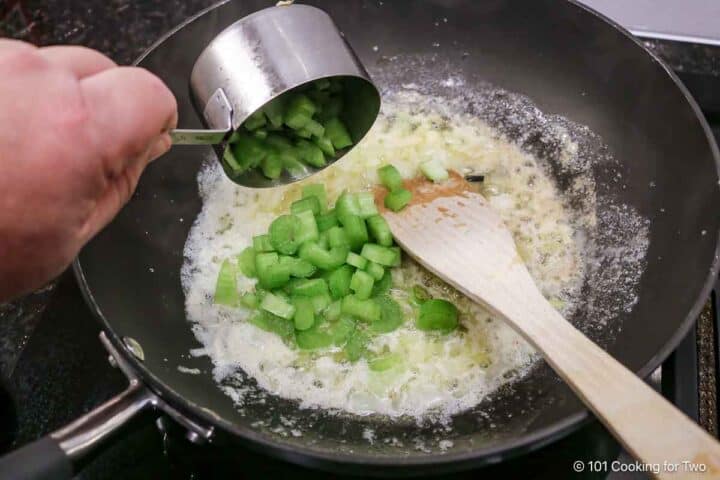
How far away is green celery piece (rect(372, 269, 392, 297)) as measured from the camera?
1082mm

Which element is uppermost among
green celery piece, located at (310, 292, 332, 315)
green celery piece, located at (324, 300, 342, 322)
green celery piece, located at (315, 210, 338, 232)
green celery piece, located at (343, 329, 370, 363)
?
green celery piece, located at (315, 210, 338, 232)

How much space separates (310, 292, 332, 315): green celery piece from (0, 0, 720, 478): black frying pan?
0.16m

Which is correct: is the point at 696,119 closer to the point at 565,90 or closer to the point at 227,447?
the point at 565,90

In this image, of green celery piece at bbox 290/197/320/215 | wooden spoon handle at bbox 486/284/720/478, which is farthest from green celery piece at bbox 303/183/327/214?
wooden spoon handle at bbox 486/284/720/478

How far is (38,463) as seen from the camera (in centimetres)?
68

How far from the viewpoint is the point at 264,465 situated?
0.91 m

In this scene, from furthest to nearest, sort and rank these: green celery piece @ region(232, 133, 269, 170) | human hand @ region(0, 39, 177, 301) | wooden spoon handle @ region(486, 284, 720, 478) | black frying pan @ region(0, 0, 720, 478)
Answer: green celery piece @ region(232, 133, 269, 170)
black frying pan @ region(0, 0, 720, 478)
wooden spoon handle @ region(486, 284, 720, 478)
human hand @ region(0, 39, 177, 301)

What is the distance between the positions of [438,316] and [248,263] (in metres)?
0.33

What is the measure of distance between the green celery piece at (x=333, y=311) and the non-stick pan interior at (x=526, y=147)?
0.16 m

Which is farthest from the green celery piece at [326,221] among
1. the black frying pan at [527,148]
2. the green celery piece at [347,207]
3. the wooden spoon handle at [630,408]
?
the wooden spoon handle at [630,408]

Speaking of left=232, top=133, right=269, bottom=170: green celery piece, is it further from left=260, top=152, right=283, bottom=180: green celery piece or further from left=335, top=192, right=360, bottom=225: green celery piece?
left=335, top=192, right=360, bottom=225: green celery piece

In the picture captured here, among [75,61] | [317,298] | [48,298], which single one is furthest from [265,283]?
[75,61]

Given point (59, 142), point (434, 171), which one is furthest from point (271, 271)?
point (59, 142)

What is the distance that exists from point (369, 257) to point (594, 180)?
0.45 m
